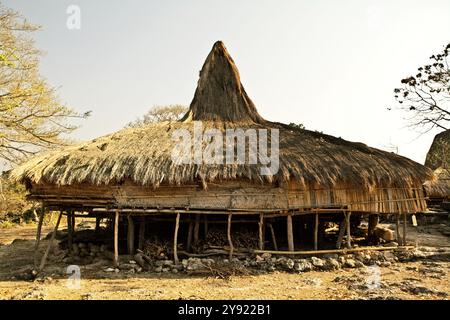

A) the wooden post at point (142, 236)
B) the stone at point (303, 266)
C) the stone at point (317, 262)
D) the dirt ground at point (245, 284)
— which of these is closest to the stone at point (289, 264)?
the stone at point (303, 266)

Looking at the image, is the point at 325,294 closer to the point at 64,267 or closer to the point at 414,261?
the point at 414,261

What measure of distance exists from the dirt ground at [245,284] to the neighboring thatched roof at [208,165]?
2.53 m

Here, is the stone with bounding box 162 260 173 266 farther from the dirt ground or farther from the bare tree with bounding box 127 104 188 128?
the bare tree with bounding box 127 104 188 128

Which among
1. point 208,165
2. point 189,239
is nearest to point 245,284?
point 189,239

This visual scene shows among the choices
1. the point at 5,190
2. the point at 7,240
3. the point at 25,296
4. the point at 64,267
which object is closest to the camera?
the point at 25,296

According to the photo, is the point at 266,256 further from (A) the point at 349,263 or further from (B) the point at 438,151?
(B) the point at 438,151

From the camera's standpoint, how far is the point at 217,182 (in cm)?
1133

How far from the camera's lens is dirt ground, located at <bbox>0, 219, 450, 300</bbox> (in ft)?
26.0

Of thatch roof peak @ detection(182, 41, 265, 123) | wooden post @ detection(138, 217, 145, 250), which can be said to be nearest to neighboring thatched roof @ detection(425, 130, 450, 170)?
thatch roof peak @ detection(182, 41, 265, 123)

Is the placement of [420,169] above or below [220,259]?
above
